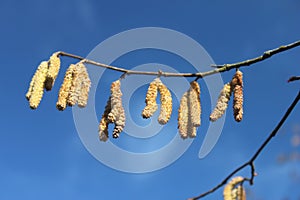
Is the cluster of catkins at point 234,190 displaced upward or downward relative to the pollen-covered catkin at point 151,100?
downward

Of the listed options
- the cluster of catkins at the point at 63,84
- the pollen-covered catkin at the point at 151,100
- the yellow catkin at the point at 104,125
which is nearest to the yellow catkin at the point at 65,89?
the cluster of catkins at the point at 63,84

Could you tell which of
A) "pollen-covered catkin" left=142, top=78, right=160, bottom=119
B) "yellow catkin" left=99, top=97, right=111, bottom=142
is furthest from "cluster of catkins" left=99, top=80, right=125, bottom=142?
"pollen-covered catkin" left=142, top=78, right=160, bottom=119

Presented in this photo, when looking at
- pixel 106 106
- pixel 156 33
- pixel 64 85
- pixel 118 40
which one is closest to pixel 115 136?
pixel 106 106

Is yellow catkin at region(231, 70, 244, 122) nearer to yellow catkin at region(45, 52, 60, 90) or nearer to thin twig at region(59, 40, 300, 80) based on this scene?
thin twig at region(59, 40, 300, 80)

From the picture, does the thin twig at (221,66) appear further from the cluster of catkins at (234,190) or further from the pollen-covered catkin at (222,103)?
the cluster of catkins at (234,190)

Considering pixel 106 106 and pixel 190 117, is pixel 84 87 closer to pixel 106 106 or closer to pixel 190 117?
pixel 106 106

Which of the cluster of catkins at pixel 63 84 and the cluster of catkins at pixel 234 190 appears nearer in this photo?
the cluster of catkins at pixel 234 190

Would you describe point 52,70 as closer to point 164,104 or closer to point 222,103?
point 164,104
